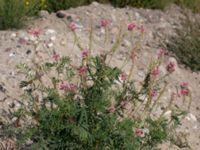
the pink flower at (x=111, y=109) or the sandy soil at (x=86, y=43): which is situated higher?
the pink flower at (x=111, y=109)

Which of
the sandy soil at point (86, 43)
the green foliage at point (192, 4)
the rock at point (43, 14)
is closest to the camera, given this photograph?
the sandy soil at point (86, 43)

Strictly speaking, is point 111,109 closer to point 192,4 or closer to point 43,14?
point 43,14

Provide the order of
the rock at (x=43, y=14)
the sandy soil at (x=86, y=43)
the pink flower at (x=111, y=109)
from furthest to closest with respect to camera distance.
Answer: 1. the rock at (x=43, y=14)
2. the sandy soil at (x=86, y=43)
3. the pink flower at (x=111, y=109)

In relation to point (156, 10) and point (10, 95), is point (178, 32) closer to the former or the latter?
point (156, 10)


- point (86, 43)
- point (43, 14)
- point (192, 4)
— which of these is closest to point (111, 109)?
point (86, 43)

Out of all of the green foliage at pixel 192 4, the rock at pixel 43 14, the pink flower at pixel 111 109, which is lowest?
the green foliage at pixel 192 4

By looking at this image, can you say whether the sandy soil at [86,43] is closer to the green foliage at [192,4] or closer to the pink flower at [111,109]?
the green foliage at [192,4]

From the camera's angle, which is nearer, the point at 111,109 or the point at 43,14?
the point at 111,109

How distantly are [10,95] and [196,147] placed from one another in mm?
1573

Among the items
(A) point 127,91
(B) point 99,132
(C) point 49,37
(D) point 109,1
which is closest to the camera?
(B) point 99,132

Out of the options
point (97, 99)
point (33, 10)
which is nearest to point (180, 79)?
point (33, 10)

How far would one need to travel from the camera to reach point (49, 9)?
833 centimetres

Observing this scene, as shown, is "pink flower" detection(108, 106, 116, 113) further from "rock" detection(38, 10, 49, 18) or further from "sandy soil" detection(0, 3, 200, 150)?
"rock" detection(38, 10, 49, 18)

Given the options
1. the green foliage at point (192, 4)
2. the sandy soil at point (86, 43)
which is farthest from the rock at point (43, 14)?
the green foliage at point (192, 4)
